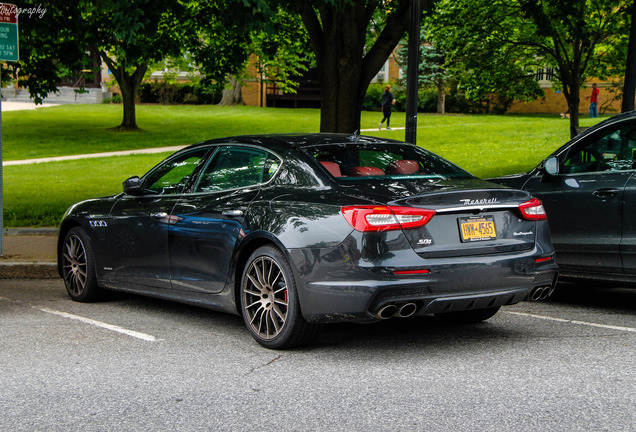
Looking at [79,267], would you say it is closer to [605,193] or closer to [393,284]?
[393,284]

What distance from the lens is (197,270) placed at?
6.42 m

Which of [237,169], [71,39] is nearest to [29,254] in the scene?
[237,169]

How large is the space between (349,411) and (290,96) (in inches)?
1991

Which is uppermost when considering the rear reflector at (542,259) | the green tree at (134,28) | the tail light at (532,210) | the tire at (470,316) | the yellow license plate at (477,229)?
the green tree at (134,28)

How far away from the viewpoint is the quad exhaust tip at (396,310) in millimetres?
5328

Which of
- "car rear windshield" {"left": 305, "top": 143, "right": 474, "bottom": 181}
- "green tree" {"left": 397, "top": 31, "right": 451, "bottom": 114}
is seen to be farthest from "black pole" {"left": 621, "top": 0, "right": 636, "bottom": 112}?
"green tree" {"left": 397, "top": 31, "right": 451, "bottom": 114}

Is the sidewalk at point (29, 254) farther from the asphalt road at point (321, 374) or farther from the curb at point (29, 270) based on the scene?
the asphalt road at point (321, 374)

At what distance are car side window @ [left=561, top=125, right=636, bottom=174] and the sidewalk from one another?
224 inches

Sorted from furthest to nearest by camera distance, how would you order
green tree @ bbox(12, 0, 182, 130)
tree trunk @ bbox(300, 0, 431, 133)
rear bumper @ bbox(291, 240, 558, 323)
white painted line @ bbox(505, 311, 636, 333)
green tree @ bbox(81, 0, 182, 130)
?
green tree @ bbox(12, 0, 182, 130)
tree trunk @ bbox(300, 0, 431, 133)
green tree @ bbox(81, 0, 182, 130)
white painted line @ bbox(505, 311, 636, 333)
rear bumper @ bbox(291, 240, 558, 323)

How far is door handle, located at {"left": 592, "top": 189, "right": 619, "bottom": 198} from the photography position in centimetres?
693

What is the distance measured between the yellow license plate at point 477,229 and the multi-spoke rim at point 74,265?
3.80m

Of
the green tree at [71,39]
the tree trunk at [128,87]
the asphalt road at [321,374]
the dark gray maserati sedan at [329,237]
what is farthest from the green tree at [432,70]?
the dark gray maserati sedan at [329,237]

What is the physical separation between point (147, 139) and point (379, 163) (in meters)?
26.5

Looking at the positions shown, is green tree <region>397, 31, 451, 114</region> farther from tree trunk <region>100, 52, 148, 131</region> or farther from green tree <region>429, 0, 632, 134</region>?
green tree <region>429, 0, 632, 134</region>
